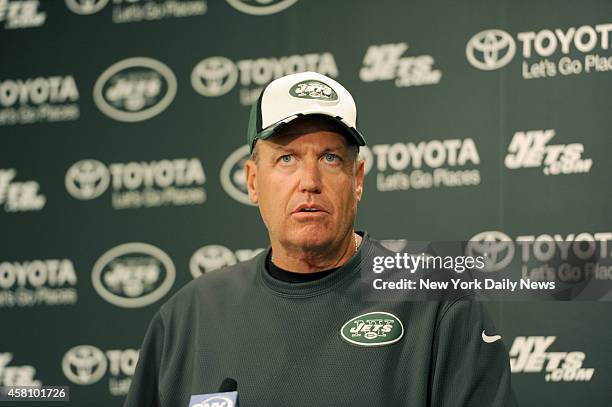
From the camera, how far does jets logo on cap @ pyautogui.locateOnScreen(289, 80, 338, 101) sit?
175cm

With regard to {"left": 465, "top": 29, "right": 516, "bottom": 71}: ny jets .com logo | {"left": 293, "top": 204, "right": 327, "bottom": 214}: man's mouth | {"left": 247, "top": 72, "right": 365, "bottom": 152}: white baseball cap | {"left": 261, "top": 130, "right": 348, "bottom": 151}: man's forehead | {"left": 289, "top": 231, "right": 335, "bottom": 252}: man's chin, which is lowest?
{"left": 289, "top": 231, "right": 335, "bottom": 252}: man's chin

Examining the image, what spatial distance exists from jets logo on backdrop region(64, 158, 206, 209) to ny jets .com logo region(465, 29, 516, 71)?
3.32 ft

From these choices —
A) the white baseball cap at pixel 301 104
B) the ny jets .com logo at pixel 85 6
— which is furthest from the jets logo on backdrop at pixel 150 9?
the white baseball cap at pixel 301 104

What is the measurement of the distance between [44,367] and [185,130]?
0.99 meters

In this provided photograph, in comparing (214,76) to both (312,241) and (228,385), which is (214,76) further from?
(228,385)

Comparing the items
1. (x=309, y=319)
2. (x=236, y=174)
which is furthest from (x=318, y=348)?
(x=236, y=174)

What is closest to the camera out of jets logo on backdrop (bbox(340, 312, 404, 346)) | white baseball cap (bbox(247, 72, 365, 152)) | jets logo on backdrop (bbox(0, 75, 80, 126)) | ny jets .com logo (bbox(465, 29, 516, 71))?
jets logo on backdrop (bbox(340, 312, 404, 346))

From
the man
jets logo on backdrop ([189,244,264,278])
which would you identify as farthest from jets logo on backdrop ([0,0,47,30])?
the man

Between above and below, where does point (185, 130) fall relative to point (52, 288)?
above

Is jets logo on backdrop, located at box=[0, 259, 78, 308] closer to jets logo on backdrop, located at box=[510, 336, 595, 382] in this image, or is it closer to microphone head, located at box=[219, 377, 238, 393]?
jets logo on backdrop, located at box=[510, 336, 595, 382]

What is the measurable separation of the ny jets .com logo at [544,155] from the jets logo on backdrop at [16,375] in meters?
1.82

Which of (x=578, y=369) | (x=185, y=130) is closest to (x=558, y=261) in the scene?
(x=578, y=369)

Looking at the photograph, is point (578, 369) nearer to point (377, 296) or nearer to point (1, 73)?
point (377, 296)

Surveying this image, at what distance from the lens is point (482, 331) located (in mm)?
1603
